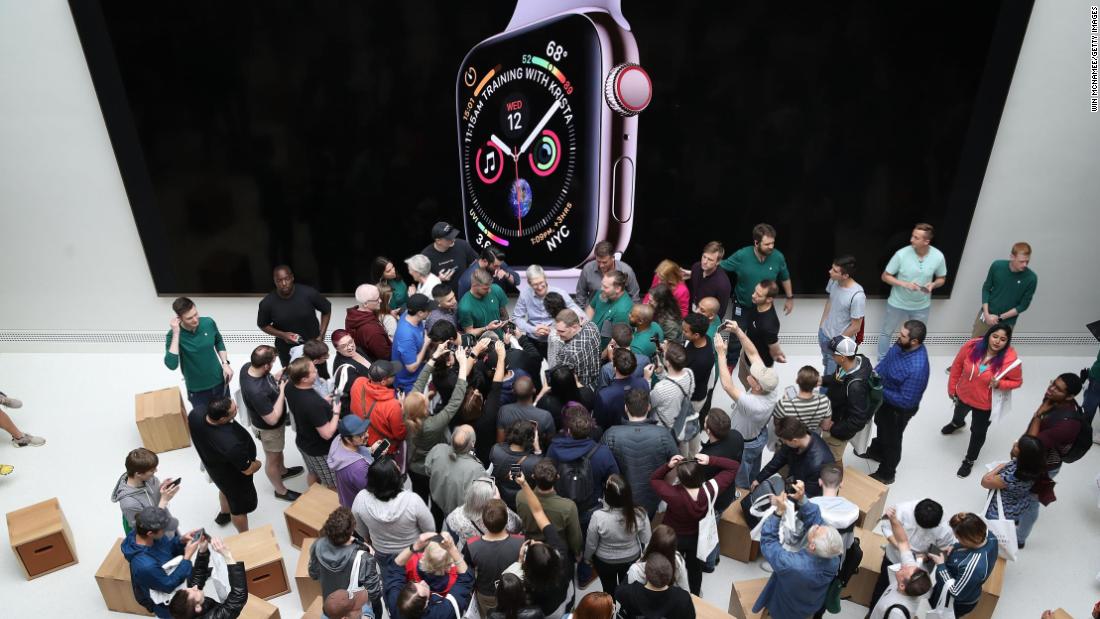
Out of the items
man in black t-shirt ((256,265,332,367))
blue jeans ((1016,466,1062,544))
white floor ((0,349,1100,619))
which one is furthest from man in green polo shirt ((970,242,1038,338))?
man in black t-shirt ((256,265,332,367))

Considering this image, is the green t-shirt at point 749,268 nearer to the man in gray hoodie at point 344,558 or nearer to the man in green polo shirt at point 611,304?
the man in green polo shirt at point 611,304

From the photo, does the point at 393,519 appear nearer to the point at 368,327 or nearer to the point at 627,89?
the point at 368,327

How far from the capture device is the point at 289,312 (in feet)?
19.0

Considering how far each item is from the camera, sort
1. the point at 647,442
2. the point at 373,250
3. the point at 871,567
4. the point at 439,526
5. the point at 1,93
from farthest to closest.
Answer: the point at 373,250 < the point at 1,93 < the point at 439,526 < the point at 871,567 < the point at 647,442

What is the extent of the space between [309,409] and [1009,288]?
5704 mm

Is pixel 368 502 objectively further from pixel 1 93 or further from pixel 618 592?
pixel 1 93

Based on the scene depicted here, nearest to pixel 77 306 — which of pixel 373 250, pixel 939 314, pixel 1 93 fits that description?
pixel 1 93

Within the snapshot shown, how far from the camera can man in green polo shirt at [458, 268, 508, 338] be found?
17.6 ft

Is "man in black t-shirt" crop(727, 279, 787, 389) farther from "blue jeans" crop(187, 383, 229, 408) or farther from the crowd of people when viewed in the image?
"blue jeans" crop(187, 383, 229, 408)

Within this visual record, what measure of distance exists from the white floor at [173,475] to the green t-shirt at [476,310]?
1.76 metres

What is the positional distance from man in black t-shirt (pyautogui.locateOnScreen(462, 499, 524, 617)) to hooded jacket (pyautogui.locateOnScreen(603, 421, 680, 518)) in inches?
32.0

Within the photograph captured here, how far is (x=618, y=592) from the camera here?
325 centimetres

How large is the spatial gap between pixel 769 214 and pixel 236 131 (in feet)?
15.6

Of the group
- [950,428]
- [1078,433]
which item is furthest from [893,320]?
[1078,433]
